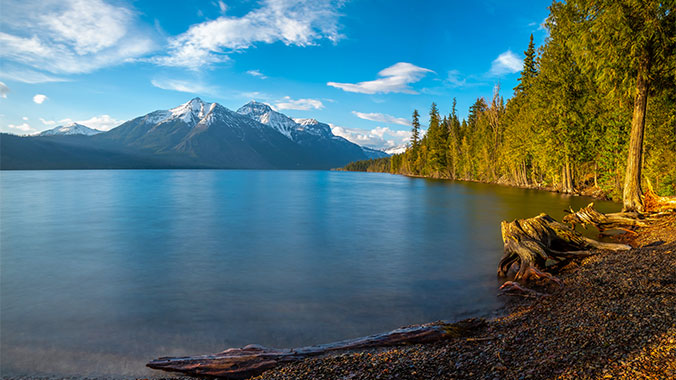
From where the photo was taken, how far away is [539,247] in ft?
34.0

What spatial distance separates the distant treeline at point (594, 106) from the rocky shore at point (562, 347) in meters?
13.9

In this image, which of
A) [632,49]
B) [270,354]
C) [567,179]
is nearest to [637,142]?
[632,49]

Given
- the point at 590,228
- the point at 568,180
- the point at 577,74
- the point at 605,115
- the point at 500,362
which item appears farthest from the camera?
the point at 568,180

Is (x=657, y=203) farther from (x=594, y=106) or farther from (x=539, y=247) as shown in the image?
(x=594, y=106)

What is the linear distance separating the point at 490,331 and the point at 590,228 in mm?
15741

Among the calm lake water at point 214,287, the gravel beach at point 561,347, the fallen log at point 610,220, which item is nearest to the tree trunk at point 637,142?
the fallen log at point 610,220

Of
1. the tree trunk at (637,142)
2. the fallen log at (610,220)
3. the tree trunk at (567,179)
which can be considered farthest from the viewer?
the tree trunk at (567,179)

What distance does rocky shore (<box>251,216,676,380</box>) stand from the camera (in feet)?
12.7

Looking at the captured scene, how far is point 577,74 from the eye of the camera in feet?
110

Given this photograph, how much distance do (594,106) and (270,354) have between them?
3906 cm

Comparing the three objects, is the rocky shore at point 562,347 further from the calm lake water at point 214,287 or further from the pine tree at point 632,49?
the pine tree at point 632,49

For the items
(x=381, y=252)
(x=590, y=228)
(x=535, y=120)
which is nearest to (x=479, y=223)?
(x=590, y=228)

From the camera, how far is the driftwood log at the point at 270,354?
5.35 meters

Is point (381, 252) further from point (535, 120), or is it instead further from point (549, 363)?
point (535, 120)
